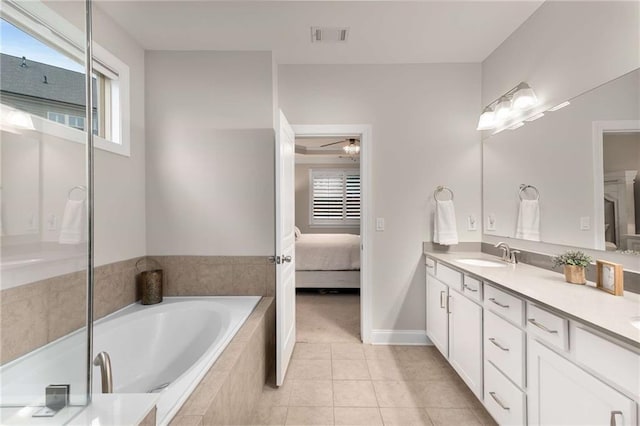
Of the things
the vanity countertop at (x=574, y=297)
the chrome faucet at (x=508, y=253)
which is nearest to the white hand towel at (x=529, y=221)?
the chrome faucet at (x=508, y=253)

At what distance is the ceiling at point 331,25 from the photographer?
1961 millimetres

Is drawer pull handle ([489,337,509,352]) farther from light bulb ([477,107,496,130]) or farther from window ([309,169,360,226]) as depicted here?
window ([309,169,360,226])

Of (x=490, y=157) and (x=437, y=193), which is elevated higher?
(x=490, y=157)

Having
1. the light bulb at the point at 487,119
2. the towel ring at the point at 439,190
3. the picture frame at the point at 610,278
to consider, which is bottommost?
the picture frame at the point at 610,278

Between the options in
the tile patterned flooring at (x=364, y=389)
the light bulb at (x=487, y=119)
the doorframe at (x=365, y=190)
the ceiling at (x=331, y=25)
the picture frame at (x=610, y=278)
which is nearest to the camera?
the picture frame at (x=610, y=278)

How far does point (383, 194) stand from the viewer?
276 centimetres

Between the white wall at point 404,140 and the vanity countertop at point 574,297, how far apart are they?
811 millimetres

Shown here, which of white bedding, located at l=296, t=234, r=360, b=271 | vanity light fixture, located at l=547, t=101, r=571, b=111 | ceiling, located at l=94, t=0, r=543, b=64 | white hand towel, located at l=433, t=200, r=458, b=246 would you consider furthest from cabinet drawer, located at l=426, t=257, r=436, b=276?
ceiling, located at l=94, t=0, r=543, b=64

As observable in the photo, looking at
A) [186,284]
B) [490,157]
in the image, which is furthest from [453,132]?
[186,284]

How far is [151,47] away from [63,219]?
2.06 m

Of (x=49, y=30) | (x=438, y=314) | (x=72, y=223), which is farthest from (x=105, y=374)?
(x=438, y=314)

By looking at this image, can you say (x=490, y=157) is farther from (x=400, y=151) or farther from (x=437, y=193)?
(x=400, y=151)

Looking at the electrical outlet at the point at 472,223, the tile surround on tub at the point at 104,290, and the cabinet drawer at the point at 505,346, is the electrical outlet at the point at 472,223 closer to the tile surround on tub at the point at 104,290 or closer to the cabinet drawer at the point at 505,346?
the cabinet drawer at the point at 505,346

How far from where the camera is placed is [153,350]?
1.97 metres
